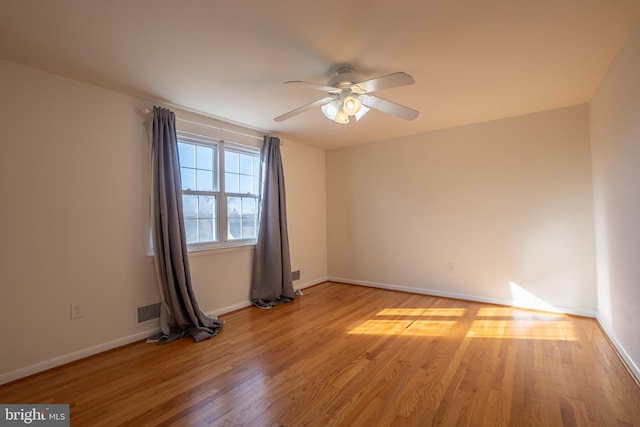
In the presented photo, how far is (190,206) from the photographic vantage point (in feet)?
10.5

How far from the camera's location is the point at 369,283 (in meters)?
4.64

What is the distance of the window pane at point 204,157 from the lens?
3316 mm

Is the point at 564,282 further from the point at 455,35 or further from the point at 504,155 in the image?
the point at 455,35

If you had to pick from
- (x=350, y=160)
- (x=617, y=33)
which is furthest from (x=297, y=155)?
(x=617, y=33)

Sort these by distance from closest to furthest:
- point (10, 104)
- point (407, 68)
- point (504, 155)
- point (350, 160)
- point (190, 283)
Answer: point (10, 104)
point (407, 68)
point (190, 283)
point (504, 155)
point (350, 160)

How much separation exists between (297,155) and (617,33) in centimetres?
351

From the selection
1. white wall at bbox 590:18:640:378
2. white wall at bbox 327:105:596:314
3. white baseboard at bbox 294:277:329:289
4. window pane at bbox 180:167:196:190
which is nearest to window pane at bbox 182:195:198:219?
window pane at bbox 180:167:196:190

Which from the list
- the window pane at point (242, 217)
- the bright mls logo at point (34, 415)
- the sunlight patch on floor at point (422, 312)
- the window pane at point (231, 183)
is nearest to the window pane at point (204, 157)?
the window pane at point (231, 183)

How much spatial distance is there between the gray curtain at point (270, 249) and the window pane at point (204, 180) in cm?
70

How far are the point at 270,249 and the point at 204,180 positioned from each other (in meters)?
1.21

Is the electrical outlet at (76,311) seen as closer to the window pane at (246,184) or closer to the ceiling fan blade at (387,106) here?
the window pane at (246,184)

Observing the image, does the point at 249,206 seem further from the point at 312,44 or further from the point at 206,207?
the point at 312,44

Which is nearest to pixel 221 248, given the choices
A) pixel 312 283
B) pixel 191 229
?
pixel 191 229

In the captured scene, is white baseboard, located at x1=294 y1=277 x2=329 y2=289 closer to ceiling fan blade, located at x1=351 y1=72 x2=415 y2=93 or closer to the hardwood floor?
the hardwood floor
